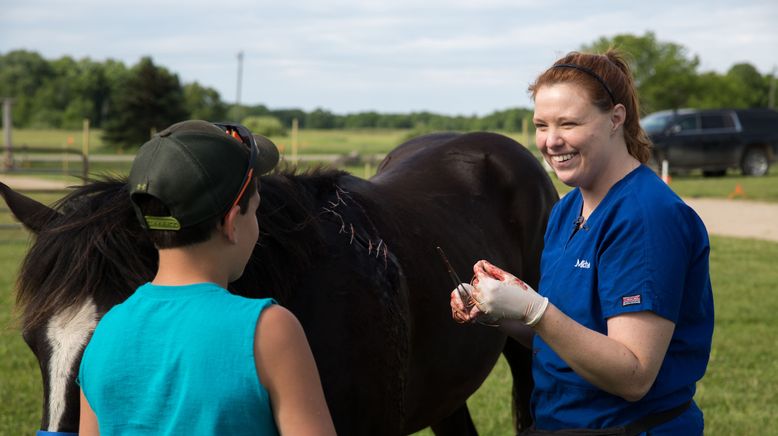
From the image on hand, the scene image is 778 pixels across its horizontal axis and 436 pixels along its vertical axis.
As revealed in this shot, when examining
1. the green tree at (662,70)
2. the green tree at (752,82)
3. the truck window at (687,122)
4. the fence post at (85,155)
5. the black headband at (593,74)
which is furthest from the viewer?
the green tree at (752,82)

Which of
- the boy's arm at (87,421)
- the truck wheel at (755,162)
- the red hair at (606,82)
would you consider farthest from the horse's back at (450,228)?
the truck wheel at (755,162)

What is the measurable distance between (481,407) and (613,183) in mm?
3338

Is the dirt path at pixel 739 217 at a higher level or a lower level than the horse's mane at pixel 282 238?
lower

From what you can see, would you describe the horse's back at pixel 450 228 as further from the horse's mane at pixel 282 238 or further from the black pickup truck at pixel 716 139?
the black pickup truck at pixel 716 139

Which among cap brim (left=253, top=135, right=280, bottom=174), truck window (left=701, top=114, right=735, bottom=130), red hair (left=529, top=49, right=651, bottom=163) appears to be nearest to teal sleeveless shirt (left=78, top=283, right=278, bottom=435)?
cap brim (left=253, top=135, right=280, bottom=174)

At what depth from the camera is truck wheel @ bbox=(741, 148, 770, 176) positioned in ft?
83.1

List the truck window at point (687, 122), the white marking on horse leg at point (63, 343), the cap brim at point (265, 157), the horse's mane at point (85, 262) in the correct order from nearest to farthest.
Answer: the cap brim at point (265, 157) → the white marking on horse leg at point (63, 343) → the horse's mane at point (85, 262) → the truck window at point (687, 122)

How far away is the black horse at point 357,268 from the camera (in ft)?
6.06

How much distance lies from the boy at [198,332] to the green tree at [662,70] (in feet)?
171

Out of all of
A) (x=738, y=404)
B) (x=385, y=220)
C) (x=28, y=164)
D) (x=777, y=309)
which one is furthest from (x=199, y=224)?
(x=28, y=164)

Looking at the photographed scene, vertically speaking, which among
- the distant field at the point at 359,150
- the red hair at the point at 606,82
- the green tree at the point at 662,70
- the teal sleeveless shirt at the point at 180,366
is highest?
the green tree at the point at 662,70

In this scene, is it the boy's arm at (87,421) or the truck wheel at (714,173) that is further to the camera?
the truck wheel at (714,173)

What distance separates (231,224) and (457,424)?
3092 millimetres

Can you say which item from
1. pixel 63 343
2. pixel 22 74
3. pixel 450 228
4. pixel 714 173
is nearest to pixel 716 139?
pixel 714 173
